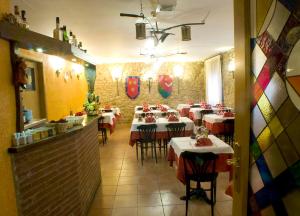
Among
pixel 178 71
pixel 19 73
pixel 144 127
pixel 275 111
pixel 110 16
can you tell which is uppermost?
pixel 110 16

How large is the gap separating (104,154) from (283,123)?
529cm

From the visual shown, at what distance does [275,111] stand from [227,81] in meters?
7.79

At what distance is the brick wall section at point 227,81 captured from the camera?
27.3ft

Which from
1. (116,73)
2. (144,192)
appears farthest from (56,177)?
(116,73)

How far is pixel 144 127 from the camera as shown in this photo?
5.08 meters

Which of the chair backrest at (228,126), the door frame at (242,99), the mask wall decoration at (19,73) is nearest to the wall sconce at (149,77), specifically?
the chair backrest at (228,126)

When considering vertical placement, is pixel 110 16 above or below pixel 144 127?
above

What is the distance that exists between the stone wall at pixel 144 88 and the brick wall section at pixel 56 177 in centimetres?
745

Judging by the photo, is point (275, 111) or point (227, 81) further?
point (227, 81)

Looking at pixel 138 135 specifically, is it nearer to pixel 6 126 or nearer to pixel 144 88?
pixel 6 126

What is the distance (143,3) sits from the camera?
350 cm

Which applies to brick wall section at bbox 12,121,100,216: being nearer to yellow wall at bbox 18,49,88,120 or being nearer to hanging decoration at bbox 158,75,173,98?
yellow wall at bbox 18,49,88,120

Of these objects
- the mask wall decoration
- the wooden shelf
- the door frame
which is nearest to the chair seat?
the door frame

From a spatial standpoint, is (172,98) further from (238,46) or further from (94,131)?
(238,46)
